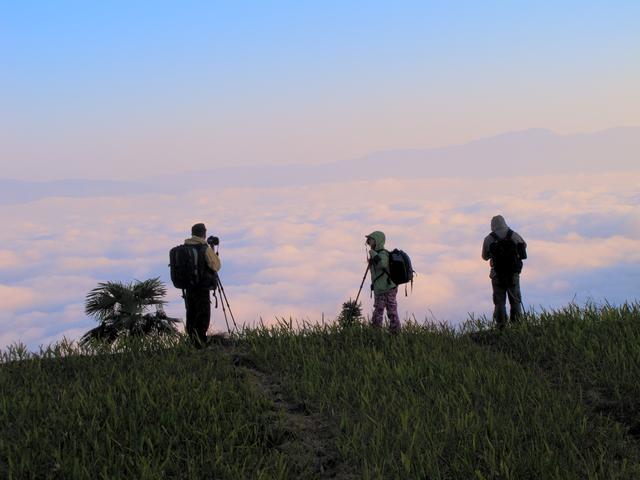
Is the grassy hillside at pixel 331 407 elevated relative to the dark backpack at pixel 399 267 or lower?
lower

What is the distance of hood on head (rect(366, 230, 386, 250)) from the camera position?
15.1 m

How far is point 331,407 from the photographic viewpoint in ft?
36.6

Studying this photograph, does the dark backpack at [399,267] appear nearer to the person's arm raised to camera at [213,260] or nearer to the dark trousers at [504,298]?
the dark trousers at [504,298]

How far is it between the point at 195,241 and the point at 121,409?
431 centimetres

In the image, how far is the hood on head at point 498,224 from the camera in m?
16.0

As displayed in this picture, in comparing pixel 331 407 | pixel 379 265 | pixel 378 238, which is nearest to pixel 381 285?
pixel 379 265

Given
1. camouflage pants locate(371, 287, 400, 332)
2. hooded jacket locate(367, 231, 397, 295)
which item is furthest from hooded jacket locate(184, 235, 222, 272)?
camouflage pants locate(371, 287, 400, 332)

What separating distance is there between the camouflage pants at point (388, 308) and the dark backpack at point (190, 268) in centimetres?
307

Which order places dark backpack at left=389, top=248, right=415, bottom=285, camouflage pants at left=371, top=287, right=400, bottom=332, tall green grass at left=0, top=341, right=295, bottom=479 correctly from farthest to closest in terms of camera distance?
camouflage pants at left=371, top=287, right=400, bottom=332
dark backpack at left=389, top=248, right=415, bottom=285
tall green grass at left=0, top=341, right=295, bottom=479

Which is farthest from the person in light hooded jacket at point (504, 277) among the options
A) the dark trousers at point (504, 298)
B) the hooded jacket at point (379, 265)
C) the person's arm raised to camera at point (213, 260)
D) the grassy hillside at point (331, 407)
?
the person's arm raised to camera at point (213, 260)

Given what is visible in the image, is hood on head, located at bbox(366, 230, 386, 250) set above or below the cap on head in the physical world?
below

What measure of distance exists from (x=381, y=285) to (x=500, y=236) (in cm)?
265

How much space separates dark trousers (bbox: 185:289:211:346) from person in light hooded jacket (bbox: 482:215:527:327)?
547cm

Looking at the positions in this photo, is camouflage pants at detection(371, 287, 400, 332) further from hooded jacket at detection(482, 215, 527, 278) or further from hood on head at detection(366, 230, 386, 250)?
hooded jacket at detection(482, 215, 527, 278)
